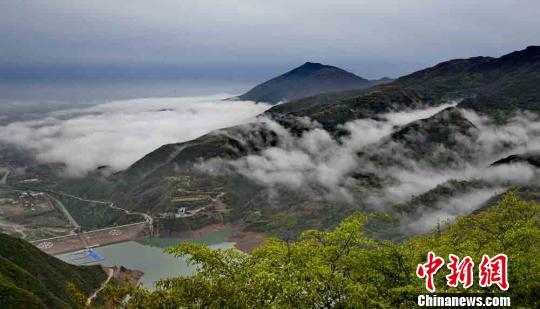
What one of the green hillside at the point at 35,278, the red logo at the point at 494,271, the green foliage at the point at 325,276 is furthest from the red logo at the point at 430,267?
the green hillside at the point at 35,278

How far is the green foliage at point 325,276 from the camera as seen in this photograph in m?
23.7

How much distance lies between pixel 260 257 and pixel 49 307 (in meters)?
91.3

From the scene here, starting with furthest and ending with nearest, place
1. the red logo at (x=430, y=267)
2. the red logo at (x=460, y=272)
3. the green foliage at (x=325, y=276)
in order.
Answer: the red logo at (x=430, y=267)
the red logo at (x=460, y=272)
the green foliage at (x=325, y=276)

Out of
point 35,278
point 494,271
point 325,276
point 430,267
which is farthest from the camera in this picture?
point 35,278

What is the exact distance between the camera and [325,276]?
80.9 feet

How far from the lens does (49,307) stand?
101 metres

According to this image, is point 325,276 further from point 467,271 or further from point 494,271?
point 494,271

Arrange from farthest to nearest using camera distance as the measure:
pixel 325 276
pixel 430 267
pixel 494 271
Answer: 1. pixel 430 267
2. pixel 494 271
3. pixel 325 276

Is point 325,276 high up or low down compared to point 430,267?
up

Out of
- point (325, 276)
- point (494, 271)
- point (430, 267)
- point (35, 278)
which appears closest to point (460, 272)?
point (430, 267)

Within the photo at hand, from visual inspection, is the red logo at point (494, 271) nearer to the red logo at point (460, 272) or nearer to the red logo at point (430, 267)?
the red logo at point (460, 272)

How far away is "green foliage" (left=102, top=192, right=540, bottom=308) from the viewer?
23.7 m

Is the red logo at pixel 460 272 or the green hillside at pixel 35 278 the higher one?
the red logo at pixel 460 272

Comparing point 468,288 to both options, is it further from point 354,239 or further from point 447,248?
point 354,239
